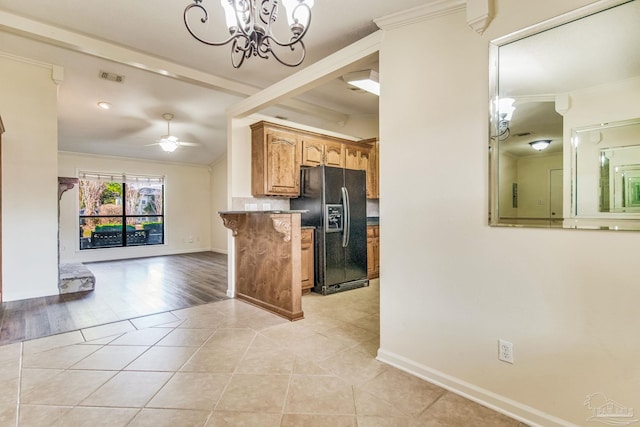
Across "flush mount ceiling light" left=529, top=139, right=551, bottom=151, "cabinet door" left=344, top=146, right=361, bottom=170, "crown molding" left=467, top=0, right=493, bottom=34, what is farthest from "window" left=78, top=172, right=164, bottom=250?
"flush mount ceiling light" left=529, top=139, right=551, bottom=151

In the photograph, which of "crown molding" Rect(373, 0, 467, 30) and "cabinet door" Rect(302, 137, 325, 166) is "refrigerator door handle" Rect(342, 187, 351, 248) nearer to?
"cabinet door" Rect(302, 137, 325, 166)

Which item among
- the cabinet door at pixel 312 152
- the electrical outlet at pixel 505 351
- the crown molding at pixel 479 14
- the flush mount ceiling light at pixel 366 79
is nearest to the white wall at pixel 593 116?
the crown molding at pixel 479 14

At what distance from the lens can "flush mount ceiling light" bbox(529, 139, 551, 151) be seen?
68.0 inches

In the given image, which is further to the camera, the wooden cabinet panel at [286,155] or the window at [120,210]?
the window at [120,210]

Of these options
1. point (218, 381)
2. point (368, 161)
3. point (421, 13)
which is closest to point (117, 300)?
point (218, 381)

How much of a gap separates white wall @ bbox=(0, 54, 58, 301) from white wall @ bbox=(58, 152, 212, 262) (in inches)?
127

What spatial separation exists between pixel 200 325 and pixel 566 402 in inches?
112

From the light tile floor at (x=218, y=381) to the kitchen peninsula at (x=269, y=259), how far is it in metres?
0.35

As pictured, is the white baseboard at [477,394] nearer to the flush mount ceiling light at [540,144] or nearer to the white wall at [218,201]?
the flush mount ceiling light at [540,144]

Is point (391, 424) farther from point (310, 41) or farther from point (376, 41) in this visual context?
point (310, 41)

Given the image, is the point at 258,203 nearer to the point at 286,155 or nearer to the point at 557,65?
the point at 286,155

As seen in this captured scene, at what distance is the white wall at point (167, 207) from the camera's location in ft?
22.2

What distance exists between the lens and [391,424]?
5.41 ft

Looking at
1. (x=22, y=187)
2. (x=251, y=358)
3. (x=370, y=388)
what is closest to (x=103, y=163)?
(x=22, y=187)
